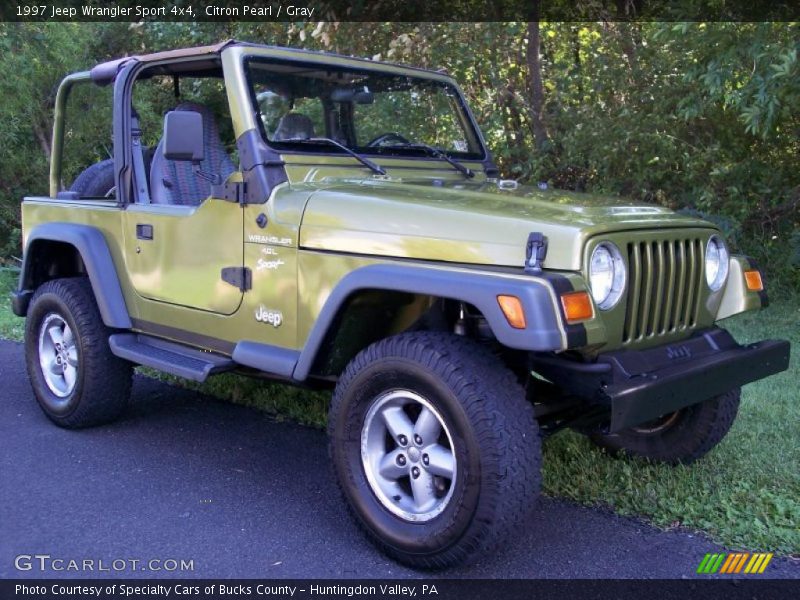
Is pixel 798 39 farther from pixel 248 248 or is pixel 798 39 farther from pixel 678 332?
pixel 248 248

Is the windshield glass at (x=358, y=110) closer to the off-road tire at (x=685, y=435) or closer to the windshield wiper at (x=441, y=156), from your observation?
the windshield wiper at (x=441, y=156)

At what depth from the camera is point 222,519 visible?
11.6 ft

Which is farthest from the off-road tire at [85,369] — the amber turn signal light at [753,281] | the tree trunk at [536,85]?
the tree trunk at [536,85]

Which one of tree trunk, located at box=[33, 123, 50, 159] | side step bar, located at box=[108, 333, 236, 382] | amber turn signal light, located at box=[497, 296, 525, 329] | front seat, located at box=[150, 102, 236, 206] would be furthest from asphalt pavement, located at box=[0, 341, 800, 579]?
tree trunk, located at box=[33, 123, 50, 159]

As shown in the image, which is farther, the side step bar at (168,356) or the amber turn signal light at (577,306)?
the side step bar at (168,356)

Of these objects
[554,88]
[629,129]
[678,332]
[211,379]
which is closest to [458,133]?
[678,332]

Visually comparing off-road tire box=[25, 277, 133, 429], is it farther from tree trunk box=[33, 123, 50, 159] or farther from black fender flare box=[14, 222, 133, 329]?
tree trunk box=[33, 123, 50, 159]

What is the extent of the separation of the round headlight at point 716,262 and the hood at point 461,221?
12cm

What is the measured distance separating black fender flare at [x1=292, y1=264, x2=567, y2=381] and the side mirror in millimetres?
1058

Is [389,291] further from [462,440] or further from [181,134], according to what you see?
[181,134]

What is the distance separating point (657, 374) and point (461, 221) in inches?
35.8

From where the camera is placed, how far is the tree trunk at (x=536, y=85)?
29.5ft

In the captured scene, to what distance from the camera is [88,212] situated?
15.3 ft

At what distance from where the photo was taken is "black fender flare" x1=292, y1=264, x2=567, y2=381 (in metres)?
2.68
